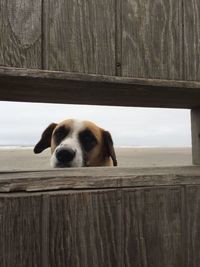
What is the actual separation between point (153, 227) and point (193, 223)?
14cm

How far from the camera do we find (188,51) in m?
1.47

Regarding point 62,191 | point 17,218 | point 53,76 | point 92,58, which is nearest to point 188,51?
point 92,58

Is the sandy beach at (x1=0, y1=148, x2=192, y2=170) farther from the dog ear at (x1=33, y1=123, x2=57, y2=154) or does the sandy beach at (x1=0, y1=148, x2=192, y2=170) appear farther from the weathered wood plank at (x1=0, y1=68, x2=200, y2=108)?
the weathered wood plank at (x1=0, y1=68, x2=200, y2=108)

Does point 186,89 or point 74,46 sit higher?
point 74,46

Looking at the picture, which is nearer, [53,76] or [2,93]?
[53,76]

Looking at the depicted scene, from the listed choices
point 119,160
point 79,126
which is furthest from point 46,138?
point 119,160

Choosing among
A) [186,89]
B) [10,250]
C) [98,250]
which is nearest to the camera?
[10,250]

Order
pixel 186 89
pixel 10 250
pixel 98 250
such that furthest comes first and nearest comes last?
pixel 186 89 → pixel 98 250 → pixel 10 250

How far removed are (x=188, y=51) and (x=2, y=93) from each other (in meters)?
0.61

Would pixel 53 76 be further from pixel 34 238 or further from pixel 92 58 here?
pixel 34 238

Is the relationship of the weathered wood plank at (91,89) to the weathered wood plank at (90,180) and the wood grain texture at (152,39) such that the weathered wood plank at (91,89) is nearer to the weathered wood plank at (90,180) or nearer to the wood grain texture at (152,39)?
the wood grain texture at (152,39)

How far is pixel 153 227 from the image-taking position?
137 cm

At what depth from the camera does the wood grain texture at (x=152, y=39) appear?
4.51ft

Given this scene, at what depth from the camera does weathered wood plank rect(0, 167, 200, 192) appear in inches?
48.3
